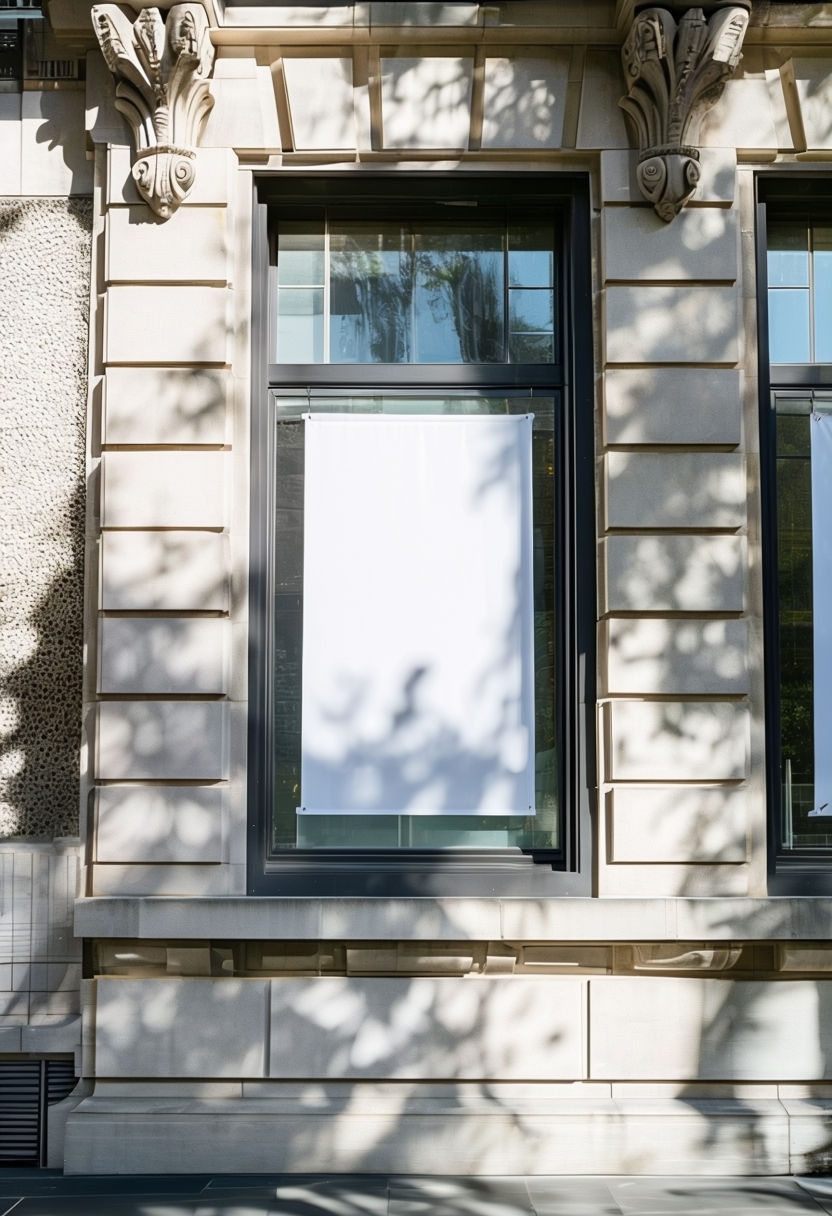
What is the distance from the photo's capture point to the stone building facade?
273 inches

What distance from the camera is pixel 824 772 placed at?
740 centimetres

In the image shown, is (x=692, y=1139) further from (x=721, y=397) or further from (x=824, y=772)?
(x=721, y=397)

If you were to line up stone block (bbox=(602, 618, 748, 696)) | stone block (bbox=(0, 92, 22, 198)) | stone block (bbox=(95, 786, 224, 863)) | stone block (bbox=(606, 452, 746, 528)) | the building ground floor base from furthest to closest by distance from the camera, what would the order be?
stone block (bbox=(0, 92, 22, 198)) → stone block (bbox=(606, 452, 746, 528)) → stone block (bbox=(602, 618, 748, 696)) → stone block (bbox=(95, 786, 224, 863)) → the building ground floor base

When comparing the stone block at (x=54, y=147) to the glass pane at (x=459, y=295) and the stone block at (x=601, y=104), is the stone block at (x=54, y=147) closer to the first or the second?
the glass pane at (x=459, y=295)

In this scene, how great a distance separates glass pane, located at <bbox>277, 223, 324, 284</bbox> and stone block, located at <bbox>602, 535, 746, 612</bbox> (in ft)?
8.46

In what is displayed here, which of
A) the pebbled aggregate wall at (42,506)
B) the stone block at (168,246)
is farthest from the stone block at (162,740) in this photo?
the stone block at (168,246)

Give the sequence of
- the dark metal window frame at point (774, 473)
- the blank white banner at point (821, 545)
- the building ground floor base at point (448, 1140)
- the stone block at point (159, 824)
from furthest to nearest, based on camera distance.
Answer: the blank white banner at point (821, 545)
the dark metal window frame at point (774, 473)
the stone block at point (159, 824)
the building ground floor base at point (448, 1140)

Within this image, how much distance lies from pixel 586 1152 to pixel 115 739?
358cm

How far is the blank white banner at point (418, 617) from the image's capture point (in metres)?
7.35

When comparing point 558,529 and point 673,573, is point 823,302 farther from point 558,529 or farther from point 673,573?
point 558,529

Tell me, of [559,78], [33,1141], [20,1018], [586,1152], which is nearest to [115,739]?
[20,1018]

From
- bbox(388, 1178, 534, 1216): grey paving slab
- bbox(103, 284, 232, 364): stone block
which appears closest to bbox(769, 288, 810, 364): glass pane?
bbox(103, 284, 232, 364): stone block

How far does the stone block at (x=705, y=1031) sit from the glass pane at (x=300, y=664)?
43.0 inches

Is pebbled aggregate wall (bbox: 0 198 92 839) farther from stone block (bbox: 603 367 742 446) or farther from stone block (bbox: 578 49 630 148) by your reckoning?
stone block (bbox: 603 367 742 446)
